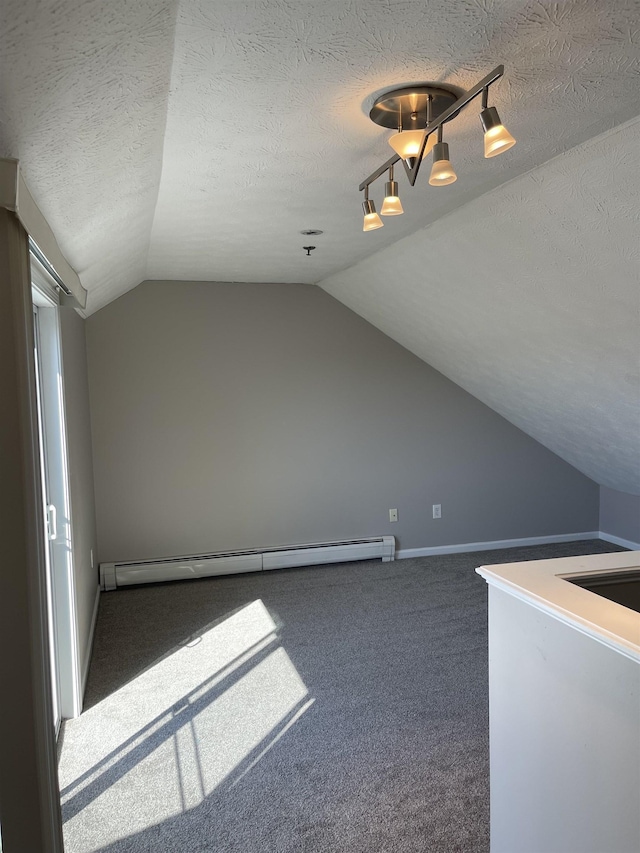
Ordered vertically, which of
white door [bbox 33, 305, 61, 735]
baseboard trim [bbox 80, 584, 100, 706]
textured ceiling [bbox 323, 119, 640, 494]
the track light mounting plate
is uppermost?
the track light mounting plate

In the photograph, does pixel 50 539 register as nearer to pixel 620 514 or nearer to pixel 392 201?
pixel 392 201

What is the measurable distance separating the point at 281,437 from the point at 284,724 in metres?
2.44

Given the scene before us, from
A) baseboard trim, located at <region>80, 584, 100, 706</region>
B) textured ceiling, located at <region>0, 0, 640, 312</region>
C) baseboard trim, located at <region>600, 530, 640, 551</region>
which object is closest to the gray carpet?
baseboard trim, located at <region>80, 584, 100, 706</region>

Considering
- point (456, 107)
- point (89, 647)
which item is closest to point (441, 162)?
point (456, 107)

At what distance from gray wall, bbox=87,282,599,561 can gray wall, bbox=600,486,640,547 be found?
275mm

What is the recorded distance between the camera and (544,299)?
3.01 m

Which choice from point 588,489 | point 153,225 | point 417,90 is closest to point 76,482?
point 153,225

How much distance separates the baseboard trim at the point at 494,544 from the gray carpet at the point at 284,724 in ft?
2.40

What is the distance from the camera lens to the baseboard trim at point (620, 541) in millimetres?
5188

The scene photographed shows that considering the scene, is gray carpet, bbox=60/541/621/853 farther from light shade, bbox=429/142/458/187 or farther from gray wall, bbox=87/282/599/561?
light shade, bbox=429/142/458/187

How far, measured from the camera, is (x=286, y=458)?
4.95m

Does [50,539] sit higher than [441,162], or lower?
lower

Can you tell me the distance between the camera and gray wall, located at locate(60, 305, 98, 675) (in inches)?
124

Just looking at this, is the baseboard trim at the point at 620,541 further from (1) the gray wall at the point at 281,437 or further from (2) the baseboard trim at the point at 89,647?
(2) the baseboard trim at the point at 89,647
